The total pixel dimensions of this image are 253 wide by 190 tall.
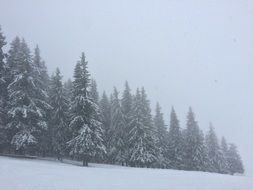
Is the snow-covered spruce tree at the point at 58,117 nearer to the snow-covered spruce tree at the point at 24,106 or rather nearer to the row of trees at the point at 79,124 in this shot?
the row of trees at the point at 79,124

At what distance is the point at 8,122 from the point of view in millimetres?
38375

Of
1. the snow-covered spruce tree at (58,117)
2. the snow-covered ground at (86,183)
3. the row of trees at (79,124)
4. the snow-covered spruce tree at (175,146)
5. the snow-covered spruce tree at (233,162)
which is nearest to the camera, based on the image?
the snow-covered ground at (86,183)

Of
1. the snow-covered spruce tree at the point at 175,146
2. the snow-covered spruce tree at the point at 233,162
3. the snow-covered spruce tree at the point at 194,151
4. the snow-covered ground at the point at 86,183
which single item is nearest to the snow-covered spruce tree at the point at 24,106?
the snow-covered ground at the point at 86,183

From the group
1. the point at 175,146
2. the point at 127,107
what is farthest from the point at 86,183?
the point at 175,146

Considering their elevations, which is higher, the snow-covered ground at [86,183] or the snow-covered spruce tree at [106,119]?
the snow-covered spruce tree at [106,119]

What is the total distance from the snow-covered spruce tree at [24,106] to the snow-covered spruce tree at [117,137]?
650 inches

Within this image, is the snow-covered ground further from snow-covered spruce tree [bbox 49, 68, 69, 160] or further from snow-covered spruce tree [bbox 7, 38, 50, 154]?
snow-covered spruce tree [bbox 49, 68, 69, 160]

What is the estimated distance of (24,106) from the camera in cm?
3650

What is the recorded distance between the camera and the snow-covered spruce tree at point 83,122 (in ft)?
121

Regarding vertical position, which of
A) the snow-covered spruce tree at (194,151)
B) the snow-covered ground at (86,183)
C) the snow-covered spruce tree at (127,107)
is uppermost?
the snow-covered spruce tree at (127,107)

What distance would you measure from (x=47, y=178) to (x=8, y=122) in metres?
21.2

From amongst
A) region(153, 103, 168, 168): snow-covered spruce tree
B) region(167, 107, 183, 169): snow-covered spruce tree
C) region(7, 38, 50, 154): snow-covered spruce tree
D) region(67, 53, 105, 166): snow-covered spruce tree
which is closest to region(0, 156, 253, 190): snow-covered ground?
region(7, 38, 50, 154): snow-covered spruce tree

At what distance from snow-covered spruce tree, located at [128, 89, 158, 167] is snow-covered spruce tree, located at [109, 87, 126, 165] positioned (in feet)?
6.28

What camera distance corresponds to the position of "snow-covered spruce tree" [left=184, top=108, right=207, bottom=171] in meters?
56.2
